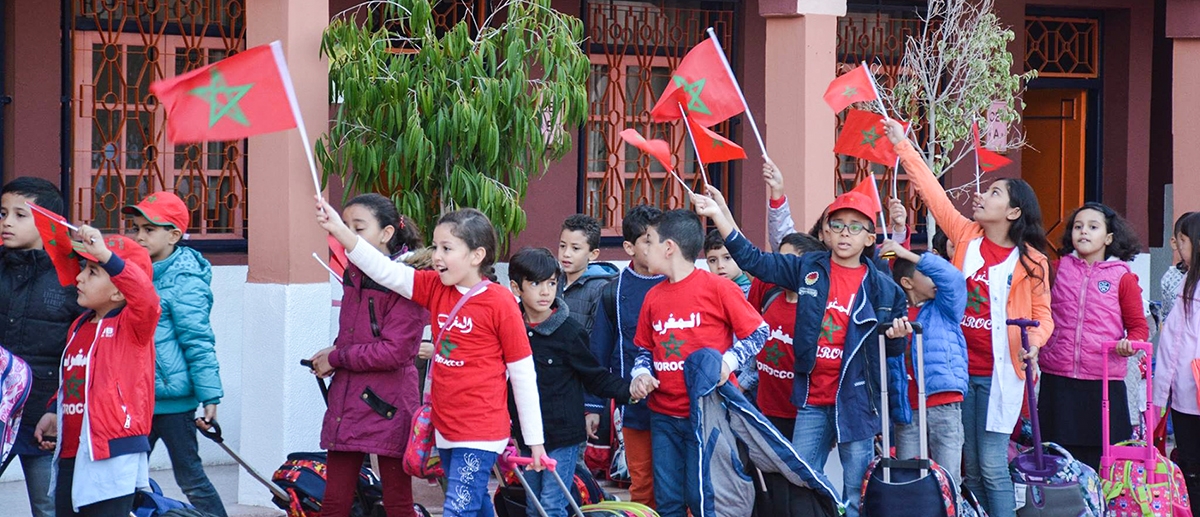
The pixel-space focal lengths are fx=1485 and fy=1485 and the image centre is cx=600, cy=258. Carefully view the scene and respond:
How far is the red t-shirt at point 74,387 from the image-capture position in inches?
216

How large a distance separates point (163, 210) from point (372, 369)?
1210 millimetres

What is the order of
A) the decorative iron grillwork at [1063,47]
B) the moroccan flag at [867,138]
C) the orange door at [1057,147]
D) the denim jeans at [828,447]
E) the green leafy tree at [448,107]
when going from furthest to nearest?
the orange door at [1057,147]
the decorative iron grillwork at [1063,47]
the moroccan flag at [867,138]
the green leafy tree at [448,107]
the denim jeans at [828,447]

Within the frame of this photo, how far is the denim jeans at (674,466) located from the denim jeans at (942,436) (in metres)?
1.09

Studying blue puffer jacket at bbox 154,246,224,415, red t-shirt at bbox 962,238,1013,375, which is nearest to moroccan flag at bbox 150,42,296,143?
blue puffer jacket at bbox 154,246,224,415

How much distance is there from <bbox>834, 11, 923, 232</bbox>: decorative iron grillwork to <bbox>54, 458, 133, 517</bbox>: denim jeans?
7.15 meters

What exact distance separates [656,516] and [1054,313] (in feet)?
8.73

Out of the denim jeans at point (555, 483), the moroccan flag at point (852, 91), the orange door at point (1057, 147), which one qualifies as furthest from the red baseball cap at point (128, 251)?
the orange door at point (1057, 147)

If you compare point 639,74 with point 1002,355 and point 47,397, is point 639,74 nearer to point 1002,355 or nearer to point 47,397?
point 1002,355

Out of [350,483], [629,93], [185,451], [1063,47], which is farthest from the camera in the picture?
[1063,47]

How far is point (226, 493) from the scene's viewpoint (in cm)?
810

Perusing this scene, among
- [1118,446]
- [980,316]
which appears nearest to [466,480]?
[980,316]

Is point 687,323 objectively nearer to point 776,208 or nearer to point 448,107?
point 776,208

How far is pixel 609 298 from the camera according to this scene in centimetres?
682

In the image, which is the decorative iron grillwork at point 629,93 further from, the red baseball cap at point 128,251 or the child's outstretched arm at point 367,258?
the red baseball cap at point 128,251
